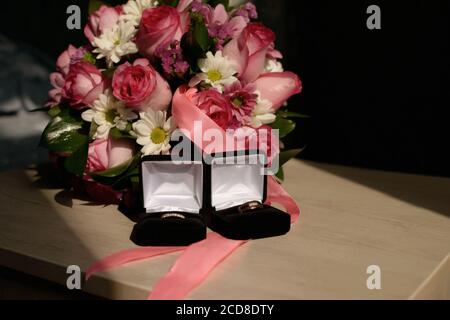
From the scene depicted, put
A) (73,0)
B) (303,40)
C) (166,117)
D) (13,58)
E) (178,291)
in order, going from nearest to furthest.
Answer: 1. (178,291)
2. (166,117)
3. (13,58)
4. (73,0)
5. (303,40)

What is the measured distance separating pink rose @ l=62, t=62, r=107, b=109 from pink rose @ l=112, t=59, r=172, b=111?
0.07 metres

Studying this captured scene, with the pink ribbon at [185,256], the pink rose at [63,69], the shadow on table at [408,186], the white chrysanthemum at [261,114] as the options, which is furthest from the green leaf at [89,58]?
the shadow on table at [408,186]

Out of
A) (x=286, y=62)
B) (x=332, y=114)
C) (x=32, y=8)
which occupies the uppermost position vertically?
(x=32, y=8)

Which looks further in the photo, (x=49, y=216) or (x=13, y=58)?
(x=13, y=58)

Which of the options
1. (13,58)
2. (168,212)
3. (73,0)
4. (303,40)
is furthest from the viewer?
(303,40)

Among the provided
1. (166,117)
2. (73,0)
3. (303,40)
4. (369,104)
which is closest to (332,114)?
(369,104)

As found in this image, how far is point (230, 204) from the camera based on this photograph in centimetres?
99

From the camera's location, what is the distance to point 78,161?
1.05m

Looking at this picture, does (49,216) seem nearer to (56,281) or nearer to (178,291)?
(56,281)

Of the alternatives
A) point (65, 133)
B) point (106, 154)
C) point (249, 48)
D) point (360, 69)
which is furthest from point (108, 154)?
point (360, 69)

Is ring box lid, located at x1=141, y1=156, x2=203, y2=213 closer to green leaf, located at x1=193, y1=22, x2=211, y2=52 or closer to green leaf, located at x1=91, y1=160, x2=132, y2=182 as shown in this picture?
green leaf, located at x1=91, y1=160, x2=132, y2=182

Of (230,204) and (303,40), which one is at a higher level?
(303,40)

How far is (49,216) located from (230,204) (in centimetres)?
33

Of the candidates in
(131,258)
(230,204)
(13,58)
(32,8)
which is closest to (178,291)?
(131,258)
